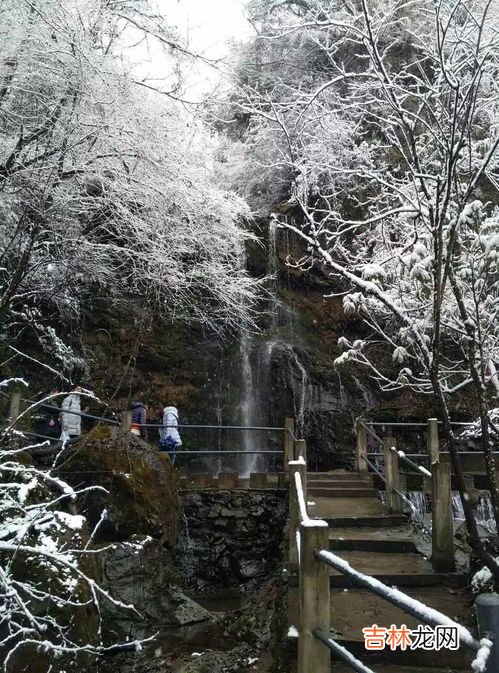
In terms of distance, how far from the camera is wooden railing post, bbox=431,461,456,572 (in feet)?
17.8

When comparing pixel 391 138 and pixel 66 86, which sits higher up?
pixel 66 86

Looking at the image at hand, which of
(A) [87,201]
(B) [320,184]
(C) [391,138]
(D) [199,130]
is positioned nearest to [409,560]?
(C) [391,138]

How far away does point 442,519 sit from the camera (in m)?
5.45

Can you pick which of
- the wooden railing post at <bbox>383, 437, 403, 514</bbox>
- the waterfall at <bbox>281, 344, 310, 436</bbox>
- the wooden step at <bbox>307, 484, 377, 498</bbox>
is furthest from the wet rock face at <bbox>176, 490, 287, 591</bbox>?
the waterfall at <bbox>281, 344, 310, 436</bbox>

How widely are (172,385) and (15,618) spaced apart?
1099cm

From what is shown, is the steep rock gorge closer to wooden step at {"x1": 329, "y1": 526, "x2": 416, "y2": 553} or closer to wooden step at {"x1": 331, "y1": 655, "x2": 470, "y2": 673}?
wooden step at {"x1": 331, "y1": 655, "x2": 470, "y2": 673}

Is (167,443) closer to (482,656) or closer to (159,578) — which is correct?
(159,578)

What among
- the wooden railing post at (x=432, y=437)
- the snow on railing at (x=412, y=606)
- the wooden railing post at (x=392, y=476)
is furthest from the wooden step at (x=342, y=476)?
the snow on railing at (x=412, y=606)

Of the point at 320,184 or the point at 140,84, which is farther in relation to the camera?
the point at 320,184

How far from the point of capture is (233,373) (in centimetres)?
1544

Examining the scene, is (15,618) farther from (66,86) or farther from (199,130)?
(199,130)

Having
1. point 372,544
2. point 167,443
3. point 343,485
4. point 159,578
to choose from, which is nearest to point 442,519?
point 372,544

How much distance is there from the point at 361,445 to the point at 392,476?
2959 millimetres

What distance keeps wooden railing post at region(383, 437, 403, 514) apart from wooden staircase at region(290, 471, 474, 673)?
15 cm
